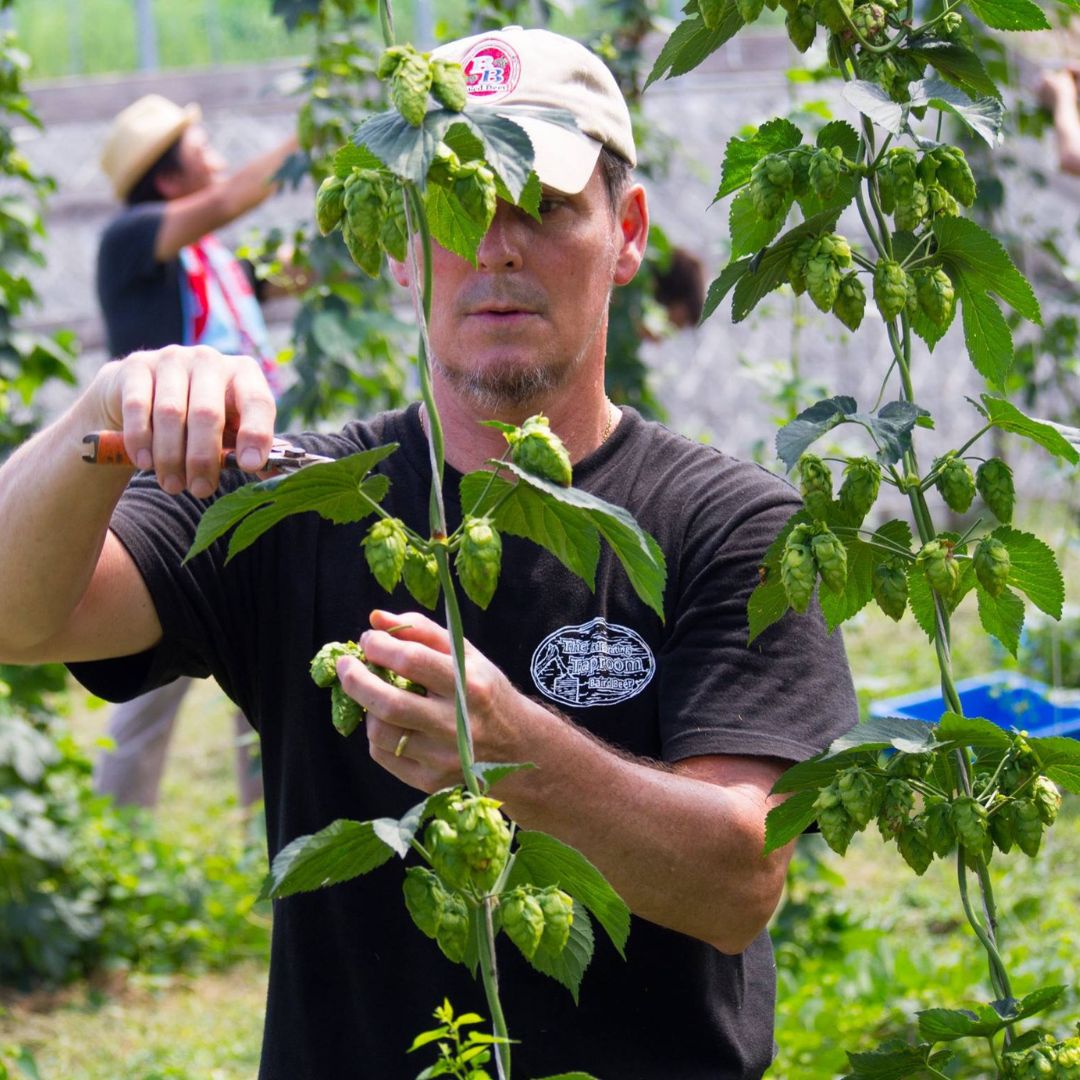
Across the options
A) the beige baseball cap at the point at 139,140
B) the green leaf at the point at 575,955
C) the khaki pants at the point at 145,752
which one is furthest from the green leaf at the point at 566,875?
the beige baseball cap at the point at 139,140

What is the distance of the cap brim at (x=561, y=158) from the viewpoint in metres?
1.96

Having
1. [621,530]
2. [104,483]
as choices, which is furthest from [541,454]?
[104,483]

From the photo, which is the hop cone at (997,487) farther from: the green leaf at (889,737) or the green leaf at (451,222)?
the green leaf at (451,222)

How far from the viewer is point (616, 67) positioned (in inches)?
177

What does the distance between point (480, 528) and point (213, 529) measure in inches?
7.9

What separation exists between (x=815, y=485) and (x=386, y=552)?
0.37 metres

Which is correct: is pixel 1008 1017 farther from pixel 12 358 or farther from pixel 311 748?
pixel 12 358

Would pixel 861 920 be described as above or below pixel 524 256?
below

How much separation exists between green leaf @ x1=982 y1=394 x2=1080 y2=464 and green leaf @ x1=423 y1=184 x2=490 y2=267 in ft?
1.30

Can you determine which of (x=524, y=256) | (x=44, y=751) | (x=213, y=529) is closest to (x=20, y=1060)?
(x=44, y=751)

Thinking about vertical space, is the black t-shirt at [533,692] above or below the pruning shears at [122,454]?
below

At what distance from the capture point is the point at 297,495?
114 cm

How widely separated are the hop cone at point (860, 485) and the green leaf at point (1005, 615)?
0.13 metres

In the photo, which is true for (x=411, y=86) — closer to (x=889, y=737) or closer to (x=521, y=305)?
(x=889, y=737)
